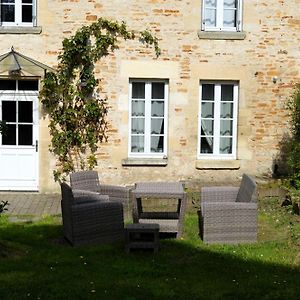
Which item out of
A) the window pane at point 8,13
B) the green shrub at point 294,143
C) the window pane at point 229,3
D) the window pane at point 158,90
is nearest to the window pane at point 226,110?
the green shrub at point 294,143

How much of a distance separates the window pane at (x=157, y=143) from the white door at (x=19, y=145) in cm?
267

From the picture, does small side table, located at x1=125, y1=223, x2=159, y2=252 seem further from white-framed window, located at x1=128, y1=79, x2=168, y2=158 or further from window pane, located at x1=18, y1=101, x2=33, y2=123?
window pane, located at x1=18, y1=101, x2=33, y2=123

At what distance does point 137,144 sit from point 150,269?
258 inches

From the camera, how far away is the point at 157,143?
1387 centimetres

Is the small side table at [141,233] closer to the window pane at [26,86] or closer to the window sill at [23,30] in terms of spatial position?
the window pane at [26,86]

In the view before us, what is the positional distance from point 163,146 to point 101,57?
8.14 feet

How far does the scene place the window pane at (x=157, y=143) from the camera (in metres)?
13.8

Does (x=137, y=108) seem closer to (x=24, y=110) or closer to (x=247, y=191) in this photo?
(x=24, y=110)

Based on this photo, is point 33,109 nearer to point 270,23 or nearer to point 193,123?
point 193,123

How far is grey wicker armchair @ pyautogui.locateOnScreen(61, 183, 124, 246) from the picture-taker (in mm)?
8461

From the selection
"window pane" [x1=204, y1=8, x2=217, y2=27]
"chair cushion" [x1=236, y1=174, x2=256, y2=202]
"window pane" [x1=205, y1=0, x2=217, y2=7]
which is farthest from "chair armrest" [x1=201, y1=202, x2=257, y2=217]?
"window pane" [x1=205, y1=0, x2=217, y2=7]

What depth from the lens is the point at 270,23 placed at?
44.9 feet

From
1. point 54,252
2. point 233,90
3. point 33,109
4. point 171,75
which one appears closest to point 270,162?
point 233,90

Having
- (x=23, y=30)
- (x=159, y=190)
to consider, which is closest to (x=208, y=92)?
(x=23, y=30)
